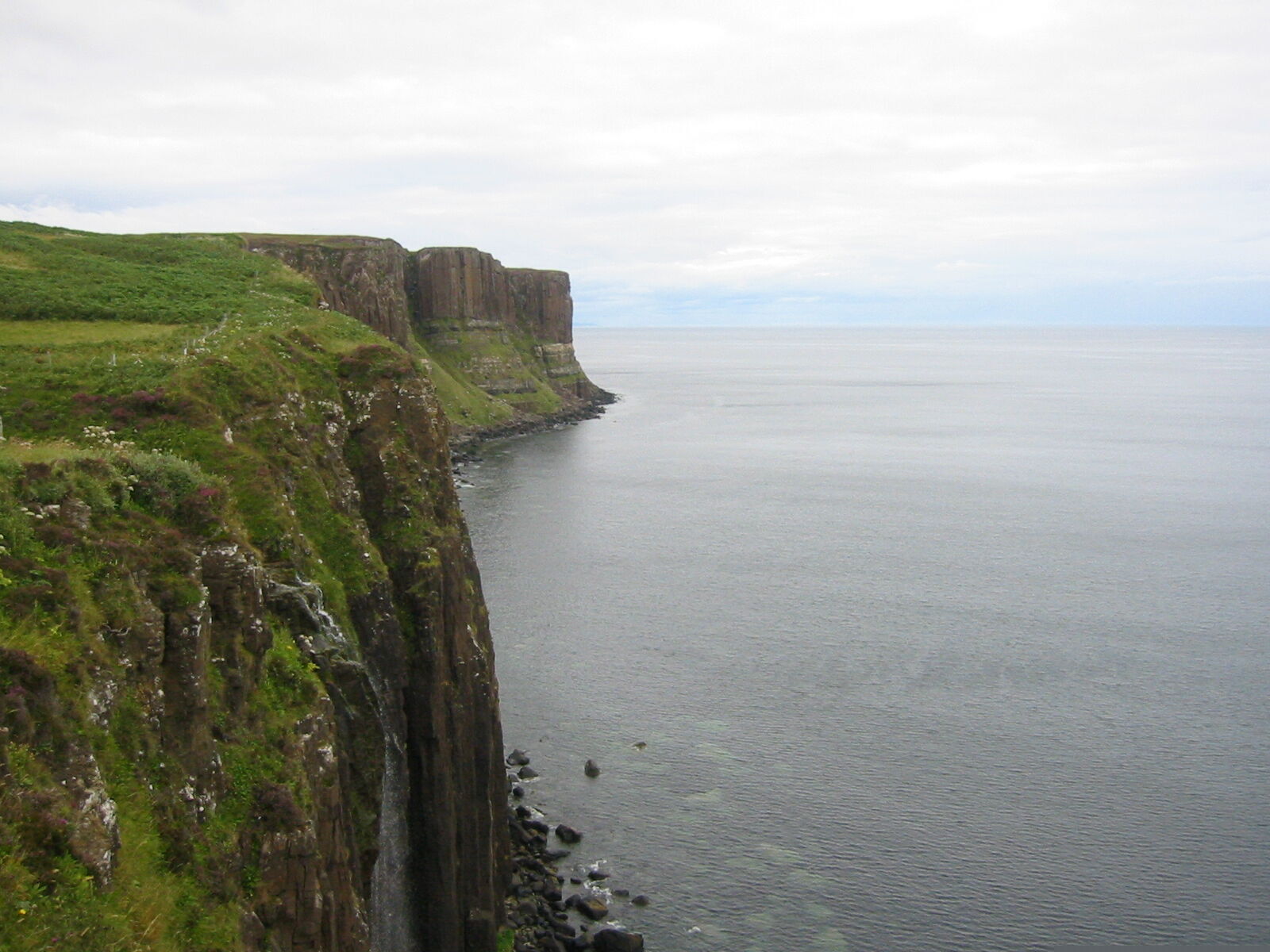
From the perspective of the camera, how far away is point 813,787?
4684 cm

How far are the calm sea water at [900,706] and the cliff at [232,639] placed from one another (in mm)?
10742

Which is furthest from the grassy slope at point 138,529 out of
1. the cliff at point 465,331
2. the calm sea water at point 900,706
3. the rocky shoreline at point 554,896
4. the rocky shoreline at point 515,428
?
the cliff at point 465,331

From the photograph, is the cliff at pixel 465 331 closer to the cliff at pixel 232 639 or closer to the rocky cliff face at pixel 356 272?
the rocky cliff face at pixel 356 272

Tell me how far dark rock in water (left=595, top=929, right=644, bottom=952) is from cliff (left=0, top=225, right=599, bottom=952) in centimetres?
382

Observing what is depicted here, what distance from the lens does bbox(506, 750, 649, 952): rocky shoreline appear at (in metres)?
36.1

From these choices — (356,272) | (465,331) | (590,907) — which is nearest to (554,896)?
(590,907)

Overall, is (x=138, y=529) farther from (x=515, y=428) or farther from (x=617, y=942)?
(x=515, y=428)

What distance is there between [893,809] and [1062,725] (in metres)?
13.1

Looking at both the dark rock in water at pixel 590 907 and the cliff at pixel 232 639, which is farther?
the dark rock in water at pixel 590 907

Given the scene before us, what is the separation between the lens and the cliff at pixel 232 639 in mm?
16344

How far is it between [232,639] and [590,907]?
70.4 feet

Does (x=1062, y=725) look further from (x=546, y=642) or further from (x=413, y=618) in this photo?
(x=413, y=618)

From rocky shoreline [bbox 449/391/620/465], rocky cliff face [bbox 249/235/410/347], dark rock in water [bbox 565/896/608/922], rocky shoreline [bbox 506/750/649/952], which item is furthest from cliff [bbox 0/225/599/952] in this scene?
rocky shoreline [bbox 449/391/620/465]

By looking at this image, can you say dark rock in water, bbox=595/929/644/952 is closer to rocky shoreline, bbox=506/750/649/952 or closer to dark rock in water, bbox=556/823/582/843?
rocky shoreline, bbox=506/750/649/952
